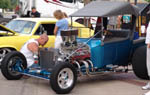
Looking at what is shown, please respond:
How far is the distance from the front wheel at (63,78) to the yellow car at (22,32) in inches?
82.7

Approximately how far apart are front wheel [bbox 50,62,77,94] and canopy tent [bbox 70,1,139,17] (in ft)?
4.95

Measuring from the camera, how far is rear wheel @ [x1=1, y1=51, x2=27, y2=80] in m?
8.59

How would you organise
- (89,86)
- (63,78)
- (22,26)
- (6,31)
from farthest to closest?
(22,26), (6,31), (89,86), (63,78)

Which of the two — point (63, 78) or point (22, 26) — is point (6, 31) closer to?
point (22, 26)

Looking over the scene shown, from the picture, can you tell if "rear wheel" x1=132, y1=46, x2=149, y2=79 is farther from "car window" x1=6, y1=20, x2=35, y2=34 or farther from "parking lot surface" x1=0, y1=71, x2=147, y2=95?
"car window" x1=6, y1=20, x2=35, y2=34

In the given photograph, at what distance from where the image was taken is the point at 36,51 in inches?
344

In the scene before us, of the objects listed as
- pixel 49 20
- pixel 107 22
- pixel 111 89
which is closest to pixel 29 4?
pixel 49 20

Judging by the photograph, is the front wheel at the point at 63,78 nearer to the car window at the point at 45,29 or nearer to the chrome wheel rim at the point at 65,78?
the chrome wheel rim at the point at 65,78

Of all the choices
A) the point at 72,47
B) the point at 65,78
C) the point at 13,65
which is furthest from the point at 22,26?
the point at 65,78

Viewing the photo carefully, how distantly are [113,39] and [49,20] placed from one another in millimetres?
2899

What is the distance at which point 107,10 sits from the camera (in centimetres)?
861

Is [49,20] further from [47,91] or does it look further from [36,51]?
[47,91]

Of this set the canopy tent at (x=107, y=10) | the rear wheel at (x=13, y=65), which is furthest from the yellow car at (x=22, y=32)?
the rear wheel at (x=13, y=65)

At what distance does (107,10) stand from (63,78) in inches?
78.8
